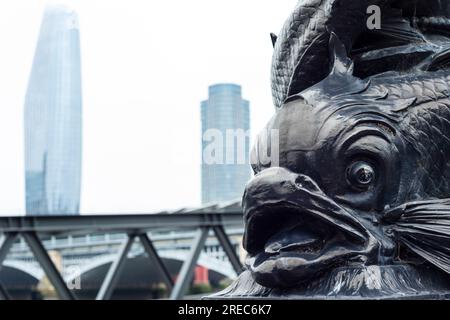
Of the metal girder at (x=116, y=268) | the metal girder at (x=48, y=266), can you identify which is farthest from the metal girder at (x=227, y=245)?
the metal girder at (x=48, y=266)

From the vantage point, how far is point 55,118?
175 ft

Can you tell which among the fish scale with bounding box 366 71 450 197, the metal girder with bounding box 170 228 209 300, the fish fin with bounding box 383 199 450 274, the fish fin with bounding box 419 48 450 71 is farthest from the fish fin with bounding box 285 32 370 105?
the metal girder with bounding box 170 228 209 300

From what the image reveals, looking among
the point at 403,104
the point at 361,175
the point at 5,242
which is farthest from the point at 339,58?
the point at 5,242

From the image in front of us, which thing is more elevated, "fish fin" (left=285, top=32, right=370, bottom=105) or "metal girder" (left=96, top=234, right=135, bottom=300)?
"fish fin" (left=285, top=32, right=370, bottom=105)

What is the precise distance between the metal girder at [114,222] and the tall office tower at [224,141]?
138 centimetres

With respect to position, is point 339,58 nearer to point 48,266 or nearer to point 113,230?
point 113,230

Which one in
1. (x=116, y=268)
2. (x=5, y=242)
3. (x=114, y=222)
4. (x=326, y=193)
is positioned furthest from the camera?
(x=116, y=268)

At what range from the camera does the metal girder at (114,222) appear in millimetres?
9141

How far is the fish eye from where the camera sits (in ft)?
12.2

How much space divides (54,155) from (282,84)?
4819 cm

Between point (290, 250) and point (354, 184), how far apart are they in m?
0.54

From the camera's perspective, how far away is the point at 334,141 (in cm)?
377

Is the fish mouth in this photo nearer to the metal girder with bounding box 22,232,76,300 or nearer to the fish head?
the fish head

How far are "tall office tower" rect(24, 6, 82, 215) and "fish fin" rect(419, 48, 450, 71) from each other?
39.1m
